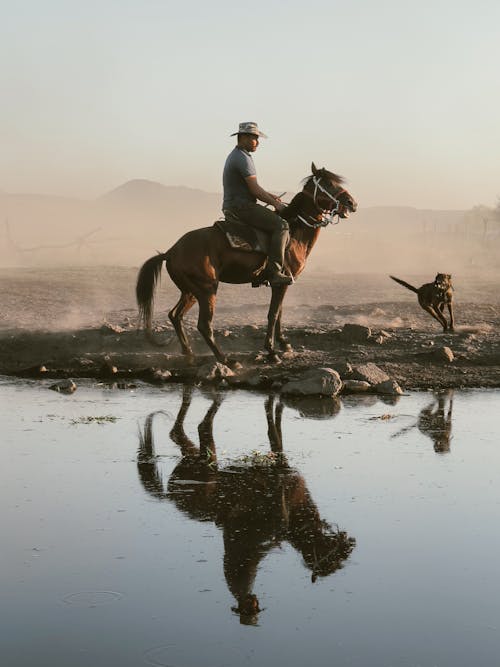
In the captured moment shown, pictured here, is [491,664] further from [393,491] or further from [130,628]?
[393,491]

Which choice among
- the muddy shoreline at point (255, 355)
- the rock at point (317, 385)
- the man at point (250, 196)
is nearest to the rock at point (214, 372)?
the muddy shoreline at point (255, 355)

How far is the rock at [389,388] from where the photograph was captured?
1205 cm

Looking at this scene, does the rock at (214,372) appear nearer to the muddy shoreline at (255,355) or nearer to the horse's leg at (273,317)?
the muddy shoreline at (255,355)

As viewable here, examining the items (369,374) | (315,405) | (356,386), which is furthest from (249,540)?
(369,374)

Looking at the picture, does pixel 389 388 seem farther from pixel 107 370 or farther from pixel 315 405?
pixel 107 370

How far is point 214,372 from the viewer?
12.9 metres

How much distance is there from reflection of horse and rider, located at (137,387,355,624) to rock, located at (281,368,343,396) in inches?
83.8

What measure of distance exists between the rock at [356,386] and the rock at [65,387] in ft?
9.66

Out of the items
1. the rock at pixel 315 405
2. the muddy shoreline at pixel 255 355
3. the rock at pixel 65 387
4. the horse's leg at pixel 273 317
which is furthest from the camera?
the horse's leg at pixel 273 317

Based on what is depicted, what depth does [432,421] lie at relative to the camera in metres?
10.3

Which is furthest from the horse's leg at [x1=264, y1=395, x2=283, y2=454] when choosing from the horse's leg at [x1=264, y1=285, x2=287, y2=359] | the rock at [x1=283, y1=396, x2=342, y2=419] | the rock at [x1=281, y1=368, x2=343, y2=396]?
the horse's leg at [x1=264, y1=285, x2=287, y2=359]

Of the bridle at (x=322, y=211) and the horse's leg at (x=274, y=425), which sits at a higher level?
the bridle at (x=322, y=211)

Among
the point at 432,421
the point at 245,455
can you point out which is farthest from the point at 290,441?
the point at 432,421

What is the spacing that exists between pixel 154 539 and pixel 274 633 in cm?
151
